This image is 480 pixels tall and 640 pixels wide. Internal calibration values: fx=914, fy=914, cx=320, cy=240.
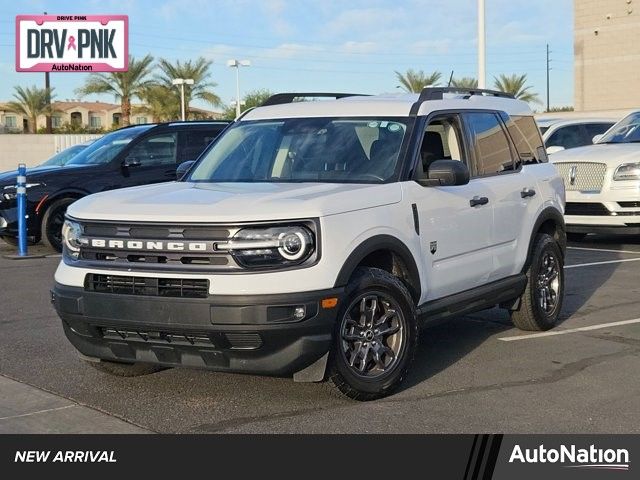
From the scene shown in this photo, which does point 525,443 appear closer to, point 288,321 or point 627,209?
point 288,321

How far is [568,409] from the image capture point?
5289 mm

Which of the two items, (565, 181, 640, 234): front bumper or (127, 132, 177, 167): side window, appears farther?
(127, 132, 177, 167): side window

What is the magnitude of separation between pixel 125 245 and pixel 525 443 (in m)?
2.44

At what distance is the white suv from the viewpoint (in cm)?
499

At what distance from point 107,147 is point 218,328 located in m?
8.69

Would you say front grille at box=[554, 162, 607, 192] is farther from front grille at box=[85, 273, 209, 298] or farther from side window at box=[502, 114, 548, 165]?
front grille at box=[85, 273, 209, 298]

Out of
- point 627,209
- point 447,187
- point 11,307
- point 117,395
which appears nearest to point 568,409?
point 447,187

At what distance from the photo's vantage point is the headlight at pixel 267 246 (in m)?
4.98

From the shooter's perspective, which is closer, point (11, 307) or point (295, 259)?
point (295, 259)

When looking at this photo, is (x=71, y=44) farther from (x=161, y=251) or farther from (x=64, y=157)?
(x=161, y=251)

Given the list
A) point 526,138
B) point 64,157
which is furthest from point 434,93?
point 64,157

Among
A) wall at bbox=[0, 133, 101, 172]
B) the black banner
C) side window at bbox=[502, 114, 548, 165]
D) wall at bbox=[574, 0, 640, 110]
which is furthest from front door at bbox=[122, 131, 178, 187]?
wall at bbox=[574, 0, 640, 110]

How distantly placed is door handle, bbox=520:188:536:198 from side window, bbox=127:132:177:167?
6883 mm

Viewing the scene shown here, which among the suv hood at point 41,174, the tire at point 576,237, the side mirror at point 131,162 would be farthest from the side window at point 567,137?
the suv hood at point 41,174
